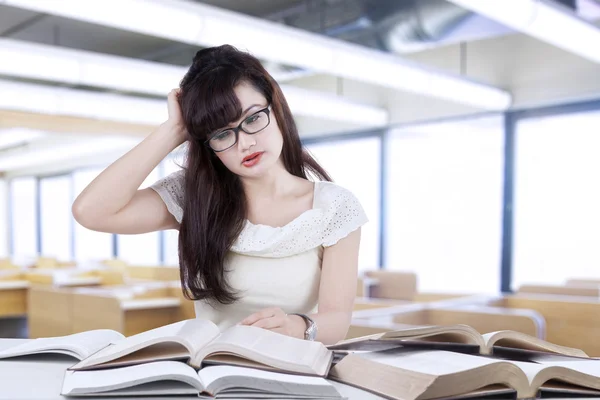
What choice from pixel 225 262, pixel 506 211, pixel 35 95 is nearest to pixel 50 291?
pixel 35 95

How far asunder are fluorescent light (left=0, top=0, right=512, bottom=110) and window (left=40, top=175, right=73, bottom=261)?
9742 mm

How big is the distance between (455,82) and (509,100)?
116cm

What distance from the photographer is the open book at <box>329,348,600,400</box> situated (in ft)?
2.56

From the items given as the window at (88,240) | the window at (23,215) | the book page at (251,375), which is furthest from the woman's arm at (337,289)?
the window at (23,215)

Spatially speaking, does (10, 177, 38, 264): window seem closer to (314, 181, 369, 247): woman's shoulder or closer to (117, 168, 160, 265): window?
(117, 168, 160, 265): window

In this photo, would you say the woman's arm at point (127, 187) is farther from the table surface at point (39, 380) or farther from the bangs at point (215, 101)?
the table surface at point (39, 380)

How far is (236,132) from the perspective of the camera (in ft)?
4.60

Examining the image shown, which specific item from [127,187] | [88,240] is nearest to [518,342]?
[127,187]

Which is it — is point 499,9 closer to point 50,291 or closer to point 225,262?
point 225,262

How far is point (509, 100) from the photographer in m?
5.86

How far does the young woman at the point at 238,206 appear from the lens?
4.68 feet

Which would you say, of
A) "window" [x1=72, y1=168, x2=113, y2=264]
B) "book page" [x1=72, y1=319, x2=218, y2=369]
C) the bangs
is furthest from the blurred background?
"window" [x1=72, y1=168, x2=113, y2=264]

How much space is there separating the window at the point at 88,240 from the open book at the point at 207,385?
1133cm

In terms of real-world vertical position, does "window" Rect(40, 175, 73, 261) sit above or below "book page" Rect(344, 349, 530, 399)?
below
